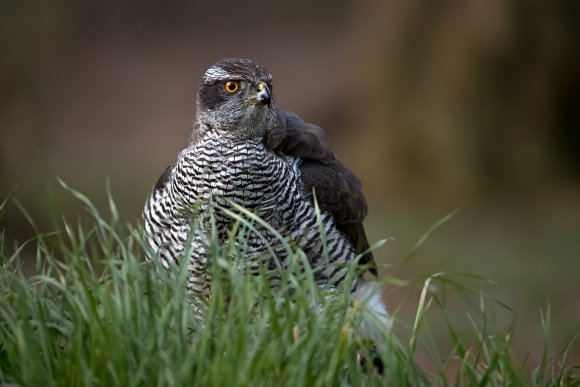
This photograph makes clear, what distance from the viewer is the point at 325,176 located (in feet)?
17.2

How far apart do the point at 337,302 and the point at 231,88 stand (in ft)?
4.86

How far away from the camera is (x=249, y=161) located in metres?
4.75

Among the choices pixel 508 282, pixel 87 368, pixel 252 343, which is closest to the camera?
pixel 87 368

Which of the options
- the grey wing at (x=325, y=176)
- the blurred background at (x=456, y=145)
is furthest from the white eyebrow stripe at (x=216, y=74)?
the blurred background at (x=456, y=145)

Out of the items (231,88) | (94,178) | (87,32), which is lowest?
(94,178)

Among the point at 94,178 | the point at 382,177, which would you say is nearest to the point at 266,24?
the point at 94,178

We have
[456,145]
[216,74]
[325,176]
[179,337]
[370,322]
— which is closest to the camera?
[179,337]

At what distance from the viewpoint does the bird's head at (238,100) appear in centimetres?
477

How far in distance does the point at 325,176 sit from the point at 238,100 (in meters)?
0.66

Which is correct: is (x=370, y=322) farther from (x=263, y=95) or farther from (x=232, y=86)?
(x=232, y=86)

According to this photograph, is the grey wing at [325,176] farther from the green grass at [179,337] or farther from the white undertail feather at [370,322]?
the green grass at [179,337]

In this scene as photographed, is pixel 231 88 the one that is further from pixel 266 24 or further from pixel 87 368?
pixel 266 24

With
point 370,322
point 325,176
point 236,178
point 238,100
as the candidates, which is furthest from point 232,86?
point 370,322

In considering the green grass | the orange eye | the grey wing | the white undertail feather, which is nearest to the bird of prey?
the orange eye
